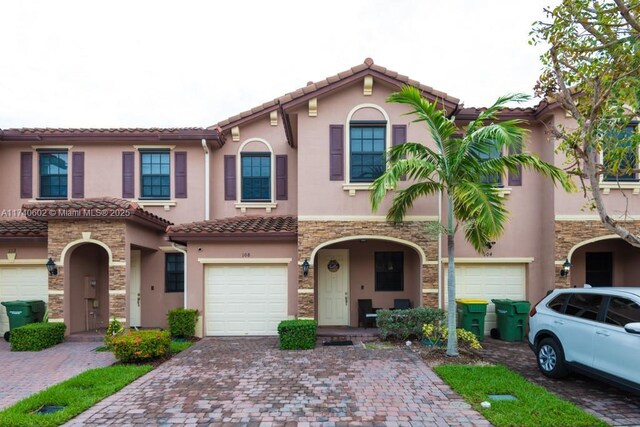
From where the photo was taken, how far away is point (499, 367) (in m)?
7.39

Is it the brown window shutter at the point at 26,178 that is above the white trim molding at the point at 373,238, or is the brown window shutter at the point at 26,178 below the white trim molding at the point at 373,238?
above

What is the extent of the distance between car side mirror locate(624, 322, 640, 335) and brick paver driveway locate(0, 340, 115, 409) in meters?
9.57

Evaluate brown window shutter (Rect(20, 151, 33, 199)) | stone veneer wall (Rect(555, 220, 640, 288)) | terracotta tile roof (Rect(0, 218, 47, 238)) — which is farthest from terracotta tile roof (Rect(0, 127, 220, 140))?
stone veneer wall (Rect(555, 220, 640, 288))

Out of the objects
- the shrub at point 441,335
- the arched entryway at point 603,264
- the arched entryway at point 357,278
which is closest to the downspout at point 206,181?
the arched entryway at point 357,278

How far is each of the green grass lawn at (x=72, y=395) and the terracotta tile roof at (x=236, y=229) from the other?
3.72 m

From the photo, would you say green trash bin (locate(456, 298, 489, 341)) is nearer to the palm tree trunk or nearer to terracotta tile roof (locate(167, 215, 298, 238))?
the palm tree trunk

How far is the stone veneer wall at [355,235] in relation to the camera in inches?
394

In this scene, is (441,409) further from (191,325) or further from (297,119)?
(297,119)

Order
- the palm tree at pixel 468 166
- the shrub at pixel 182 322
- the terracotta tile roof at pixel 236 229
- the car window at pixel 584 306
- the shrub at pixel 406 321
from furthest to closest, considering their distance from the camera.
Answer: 1. the terracotta tile roof at pixel 236 229
2. the shrub at pixel 182 322
3. the shrub at pixel 406 321
4. the palm tree at pixel 468 166
5. the car window at pixel 584 306

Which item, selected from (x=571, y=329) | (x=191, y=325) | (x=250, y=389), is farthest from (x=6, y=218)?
(x=571, y=329)

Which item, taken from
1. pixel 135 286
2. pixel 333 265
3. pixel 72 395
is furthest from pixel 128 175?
pixel 72 395

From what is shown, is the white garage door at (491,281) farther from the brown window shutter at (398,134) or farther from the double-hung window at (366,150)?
the brown window shutter at (398,134)

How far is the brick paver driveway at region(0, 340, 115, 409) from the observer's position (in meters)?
6.64

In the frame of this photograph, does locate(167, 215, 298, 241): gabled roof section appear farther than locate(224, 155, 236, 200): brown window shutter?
No
